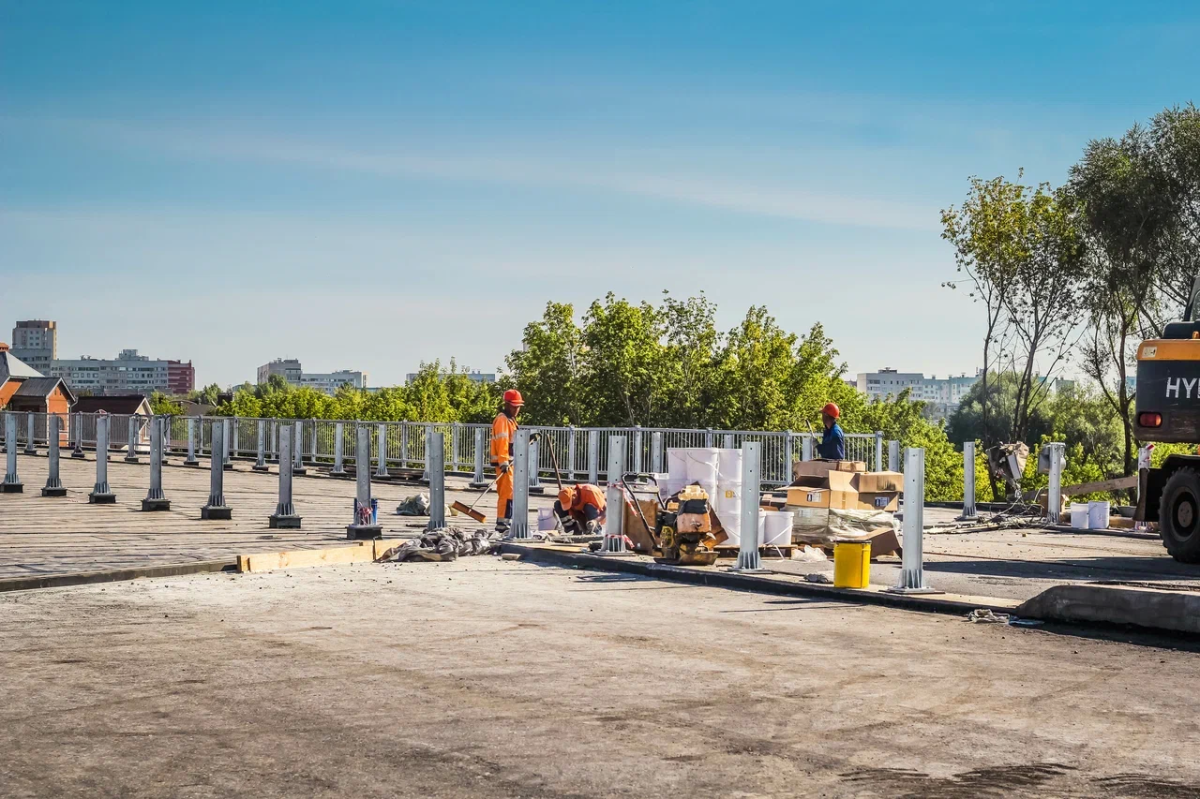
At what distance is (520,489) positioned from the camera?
55.9 feet

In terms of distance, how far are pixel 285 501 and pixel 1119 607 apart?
1235cm

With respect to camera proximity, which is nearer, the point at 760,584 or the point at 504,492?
the point at 760,584

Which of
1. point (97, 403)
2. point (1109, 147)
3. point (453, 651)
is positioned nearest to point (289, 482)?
point (453, 651)

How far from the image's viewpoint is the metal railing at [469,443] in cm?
2938

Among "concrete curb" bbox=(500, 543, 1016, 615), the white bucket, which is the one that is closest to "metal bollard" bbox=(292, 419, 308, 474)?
"concrete curb" bbox=(500, 543, 1016, 615)

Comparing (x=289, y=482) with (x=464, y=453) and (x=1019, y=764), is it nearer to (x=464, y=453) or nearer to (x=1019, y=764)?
(x=1019, y=764)

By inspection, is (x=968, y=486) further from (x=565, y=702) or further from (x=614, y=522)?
(x=565, y=702)

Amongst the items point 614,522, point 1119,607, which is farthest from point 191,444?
point 1119,607

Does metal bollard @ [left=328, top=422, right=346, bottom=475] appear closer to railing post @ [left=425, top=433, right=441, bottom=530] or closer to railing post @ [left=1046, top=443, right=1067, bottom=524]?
railing post @ [left=425, top=433, right=441, bottom=530]

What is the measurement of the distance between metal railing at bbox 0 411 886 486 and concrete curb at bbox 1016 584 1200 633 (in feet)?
36.0

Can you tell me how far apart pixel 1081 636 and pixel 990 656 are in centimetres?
153

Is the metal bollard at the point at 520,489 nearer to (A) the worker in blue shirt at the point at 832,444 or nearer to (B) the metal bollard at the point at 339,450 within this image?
(A) the worker in blue shirt at the point at 832,444

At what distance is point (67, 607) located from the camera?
1116 centimetres

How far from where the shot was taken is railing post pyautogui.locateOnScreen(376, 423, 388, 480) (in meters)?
35.0
